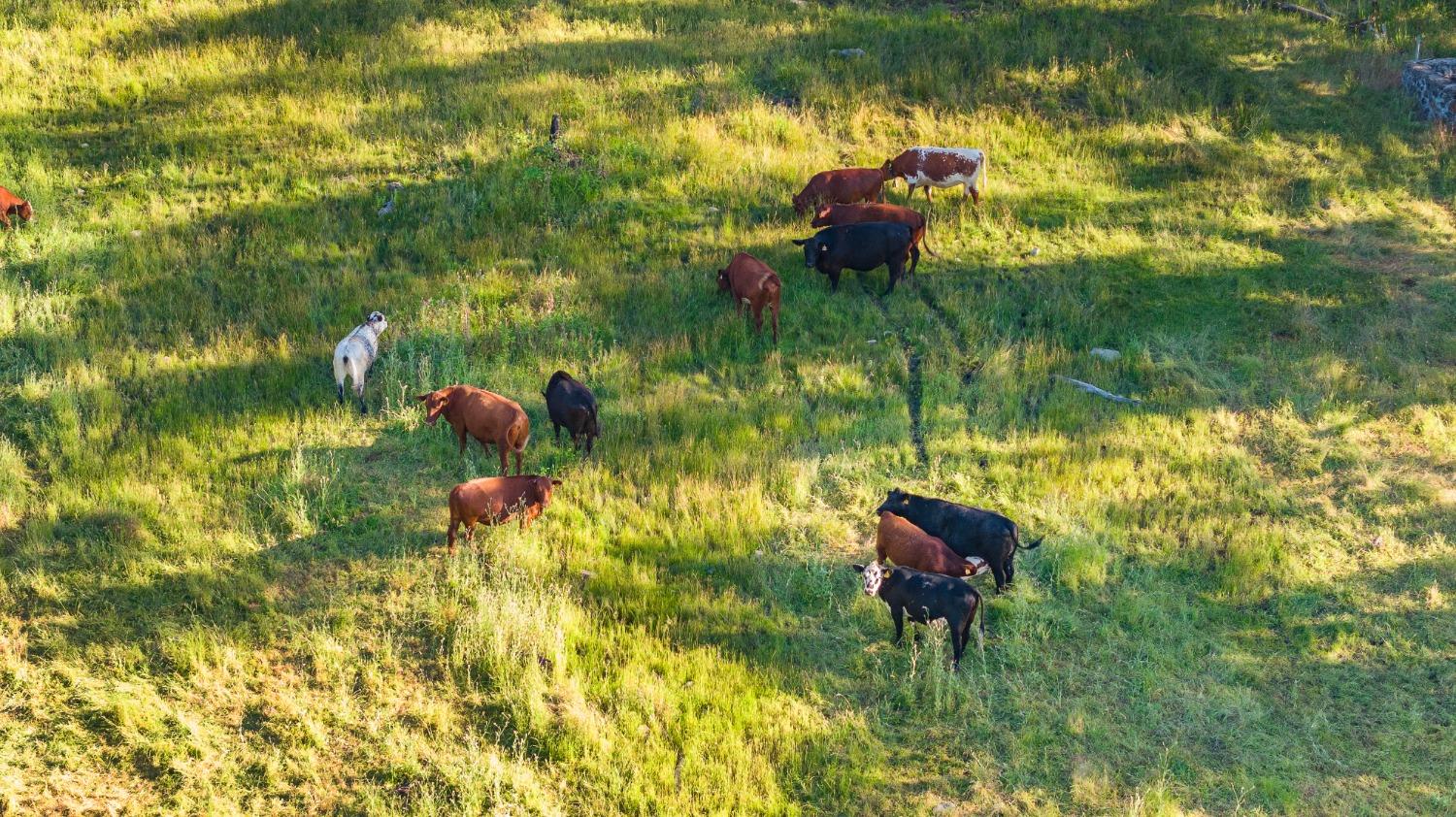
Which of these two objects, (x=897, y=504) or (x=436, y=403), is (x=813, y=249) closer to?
(x=897, y=504)

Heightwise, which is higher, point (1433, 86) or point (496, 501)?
point (1433, 86)

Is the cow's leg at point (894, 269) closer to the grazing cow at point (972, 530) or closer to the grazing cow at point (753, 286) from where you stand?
the grazing cow at point (753, 286)

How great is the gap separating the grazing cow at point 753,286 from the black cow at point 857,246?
2.91 feet

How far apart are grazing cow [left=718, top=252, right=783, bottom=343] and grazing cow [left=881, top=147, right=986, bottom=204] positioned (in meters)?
3.73

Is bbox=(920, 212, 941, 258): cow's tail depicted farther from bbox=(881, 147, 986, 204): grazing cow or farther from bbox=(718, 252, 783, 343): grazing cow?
bbox=(718, 252, 783, 343): grazing cow

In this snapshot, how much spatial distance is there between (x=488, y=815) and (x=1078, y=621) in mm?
A: 5843

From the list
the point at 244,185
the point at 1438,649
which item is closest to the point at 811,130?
the point at 244,185

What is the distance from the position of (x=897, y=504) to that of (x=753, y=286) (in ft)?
14.2

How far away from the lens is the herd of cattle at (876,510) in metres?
10.5

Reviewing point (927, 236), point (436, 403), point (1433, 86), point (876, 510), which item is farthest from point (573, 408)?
point (1433, 86)

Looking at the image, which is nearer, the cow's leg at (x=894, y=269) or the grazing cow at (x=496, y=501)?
the grazing cow at (x=496, y=501)

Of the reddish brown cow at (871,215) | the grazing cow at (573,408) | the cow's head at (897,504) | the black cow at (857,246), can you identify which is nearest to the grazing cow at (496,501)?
the grazing cow at (573,408)

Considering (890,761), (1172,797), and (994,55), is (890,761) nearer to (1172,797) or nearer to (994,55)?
(1172,797)

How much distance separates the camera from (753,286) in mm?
14938
